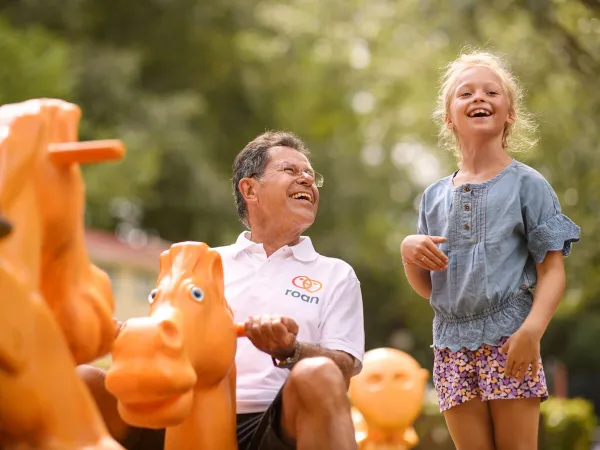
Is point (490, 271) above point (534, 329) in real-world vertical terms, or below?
above

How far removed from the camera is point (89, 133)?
18.1 m

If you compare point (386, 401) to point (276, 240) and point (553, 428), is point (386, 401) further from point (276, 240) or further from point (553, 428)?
point (553, 428)

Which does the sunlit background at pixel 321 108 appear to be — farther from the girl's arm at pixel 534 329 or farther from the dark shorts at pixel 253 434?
the dark shorts at pixel 253 434

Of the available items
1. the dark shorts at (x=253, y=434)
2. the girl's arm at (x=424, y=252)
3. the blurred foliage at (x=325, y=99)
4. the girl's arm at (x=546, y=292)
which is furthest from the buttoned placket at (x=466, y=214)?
the blurred foliage at (x=325, y=99)

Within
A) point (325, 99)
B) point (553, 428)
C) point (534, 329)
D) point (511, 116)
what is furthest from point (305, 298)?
point (325, 99)

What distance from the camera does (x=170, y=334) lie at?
7.79 ft

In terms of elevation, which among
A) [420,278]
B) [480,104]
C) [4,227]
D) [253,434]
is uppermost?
[480,104]

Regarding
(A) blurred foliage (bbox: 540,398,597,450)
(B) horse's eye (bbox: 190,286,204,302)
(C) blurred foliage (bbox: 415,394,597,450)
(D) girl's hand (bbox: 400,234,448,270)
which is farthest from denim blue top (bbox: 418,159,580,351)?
(A) blurred foliage (bbox: 540,398,597,450)

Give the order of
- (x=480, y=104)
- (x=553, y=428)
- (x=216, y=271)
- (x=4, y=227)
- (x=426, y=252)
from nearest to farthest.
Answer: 1. (x=4, y=227)
2. (x=216, y=271)
3. (x=426, y=252)
4. (x=480, y=104)
5. (x=553, y=428)

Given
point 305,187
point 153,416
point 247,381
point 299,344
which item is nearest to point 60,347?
point 153,416

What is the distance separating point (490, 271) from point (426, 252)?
22 centimetres

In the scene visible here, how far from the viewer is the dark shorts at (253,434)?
8.95ft

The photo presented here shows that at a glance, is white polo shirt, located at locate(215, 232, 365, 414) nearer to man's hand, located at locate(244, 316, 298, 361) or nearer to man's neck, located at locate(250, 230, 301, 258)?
man's neck, located at locate(250, 230, 301, 258)

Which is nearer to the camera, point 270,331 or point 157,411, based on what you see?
point 157,411
